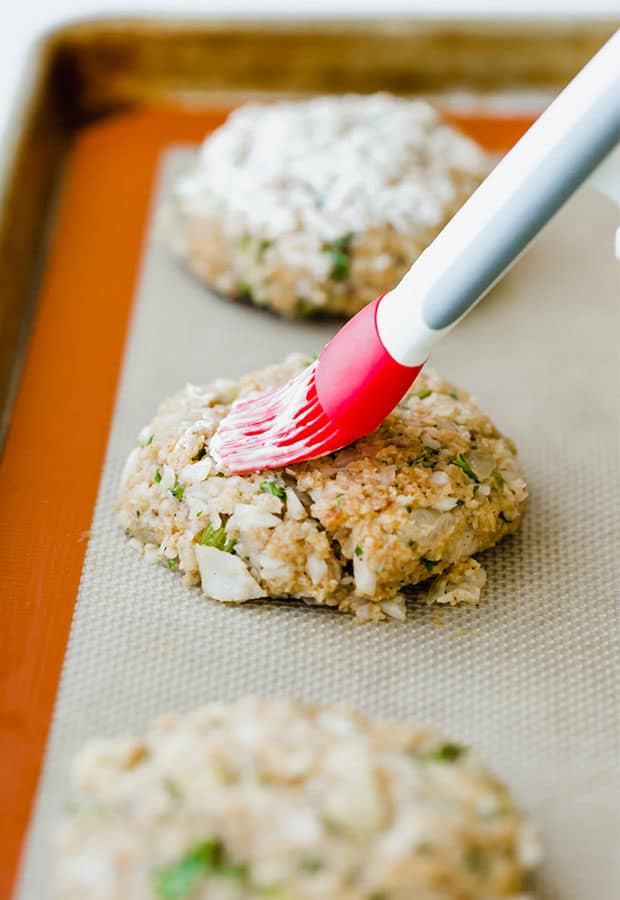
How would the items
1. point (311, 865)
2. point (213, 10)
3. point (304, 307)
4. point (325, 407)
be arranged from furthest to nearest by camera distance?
point (213, 10)
point (304, 307)
point (325, 407)
point (311, 865)

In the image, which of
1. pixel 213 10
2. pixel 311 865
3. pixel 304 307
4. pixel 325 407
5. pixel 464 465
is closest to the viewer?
pixel 311 865

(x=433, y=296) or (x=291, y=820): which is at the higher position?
(x=433, y=296)

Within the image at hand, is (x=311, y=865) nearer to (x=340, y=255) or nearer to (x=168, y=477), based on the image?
(x=168, y=477)

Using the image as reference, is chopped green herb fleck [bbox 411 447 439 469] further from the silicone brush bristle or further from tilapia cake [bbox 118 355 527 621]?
the silicone brush bristle

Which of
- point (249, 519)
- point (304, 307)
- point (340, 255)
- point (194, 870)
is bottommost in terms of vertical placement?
point (194, 870)

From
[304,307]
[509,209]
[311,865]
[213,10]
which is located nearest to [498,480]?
[509,209]

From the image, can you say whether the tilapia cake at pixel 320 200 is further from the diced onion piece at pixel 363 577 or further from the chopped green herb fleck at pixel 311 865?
the chopped green herb fleck at pixel 311 865

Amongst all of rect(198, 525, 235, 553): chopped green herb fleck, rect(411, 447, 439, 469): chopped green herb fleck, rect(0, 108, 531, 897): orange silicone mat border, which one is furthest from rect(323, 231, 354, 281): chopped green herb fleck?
rect(198, 525, 235, 553): chopped green herb fleck

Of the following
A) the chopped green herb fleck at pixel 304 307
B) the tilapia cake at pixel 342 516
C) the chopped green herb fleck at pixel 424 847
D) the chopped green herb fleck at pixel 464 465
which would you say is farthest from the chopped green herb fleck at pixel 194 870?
the chopped green herb fleck at pixel 304 307
